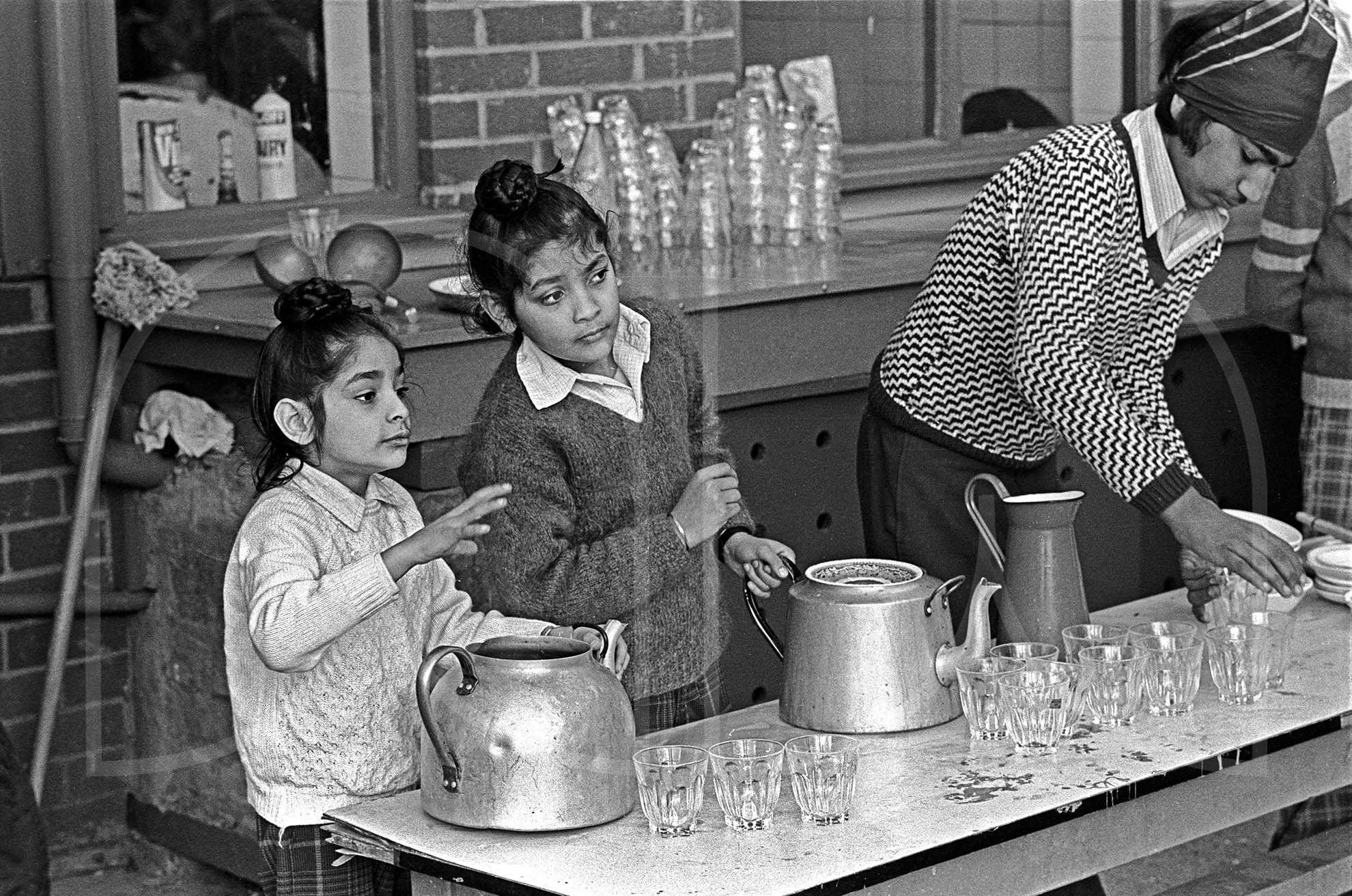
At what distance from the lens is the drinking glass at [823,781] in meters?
2.03

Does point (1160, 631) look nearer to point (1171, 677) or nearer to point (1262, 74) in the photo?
point (1171, 677)

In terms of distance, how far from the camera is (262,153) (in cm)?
365

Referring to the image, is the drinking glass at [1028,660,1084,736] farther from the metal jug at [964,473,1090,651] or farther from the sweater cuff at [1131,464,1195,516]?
the sweater cuff at [1131,464,1195,516]

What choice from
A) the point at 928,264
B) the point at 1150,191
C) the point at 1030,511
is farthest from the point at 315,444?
the point at 928,264

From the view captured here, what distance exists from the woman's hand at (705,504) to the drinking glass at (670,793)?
0.49 m

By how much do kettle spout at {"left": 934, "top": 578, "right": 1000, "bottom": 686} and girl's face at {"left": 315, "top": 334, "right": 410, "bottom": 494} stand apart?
26.0 inches

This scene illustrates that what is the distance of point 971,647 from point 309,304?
849 mm

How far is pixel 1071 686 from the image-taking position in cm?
226

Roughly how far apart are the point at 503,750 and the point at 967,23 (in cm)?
320

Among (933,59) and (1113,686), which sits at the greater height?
(933,59)

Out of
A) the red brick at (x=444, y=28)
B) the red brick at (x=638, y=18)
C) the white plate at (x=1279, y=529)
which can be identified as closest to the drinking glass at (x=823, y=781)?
the white plate at (x=1279, y=529)

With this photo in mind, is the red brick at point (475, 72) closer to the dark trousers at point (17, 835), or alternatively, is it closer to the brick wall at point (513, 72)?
the brick wall at point (513, 72)

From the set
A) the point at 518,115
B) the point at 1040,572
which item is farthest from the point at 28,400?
the point at 1040,572

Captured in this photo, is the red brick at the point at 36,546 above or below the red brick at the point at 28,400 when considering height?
below
